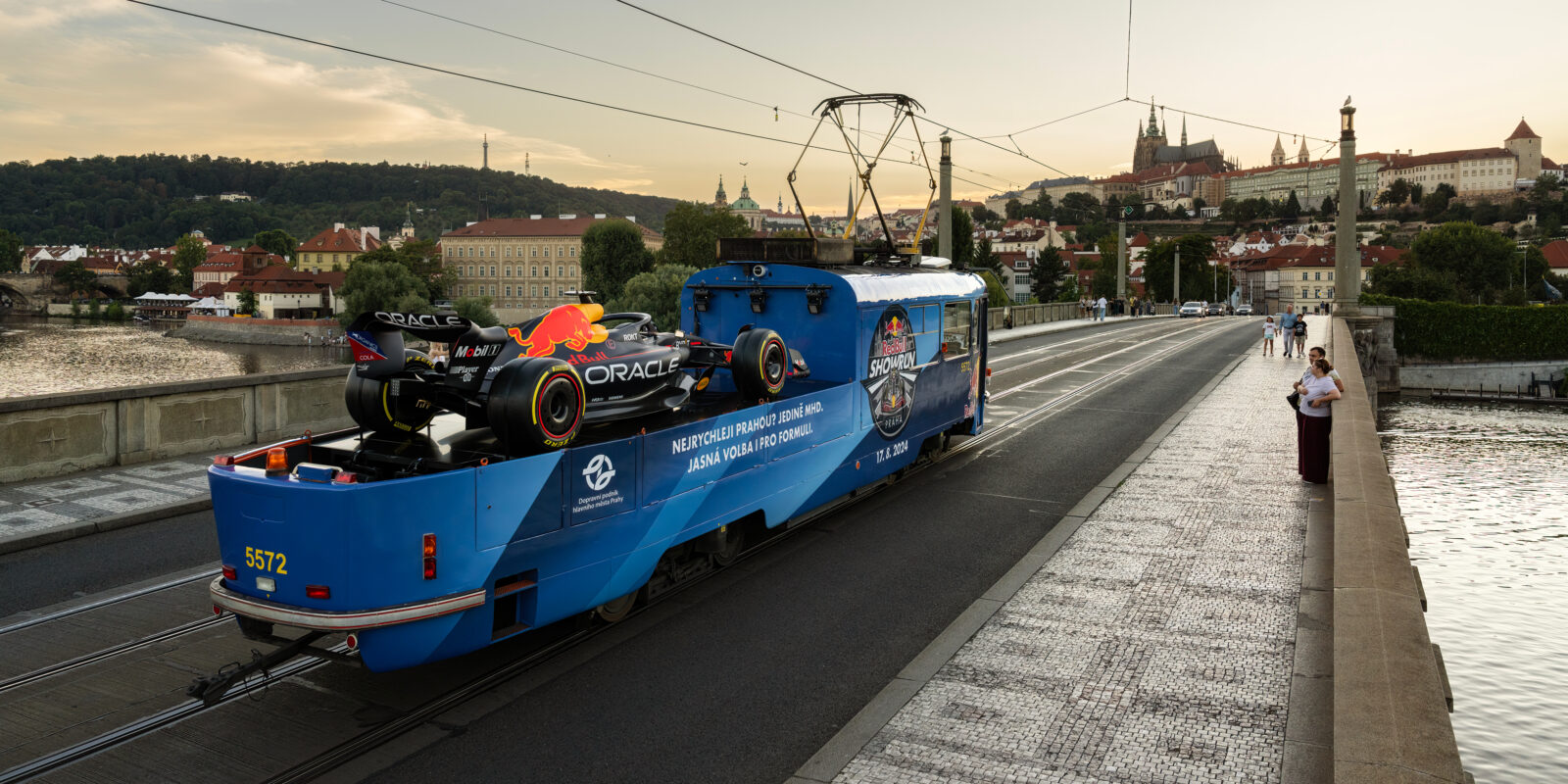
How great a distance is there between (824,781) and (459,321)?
461 centimetres

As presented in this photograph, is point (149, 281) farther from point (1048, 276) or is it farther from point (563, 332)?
point (563, 332)

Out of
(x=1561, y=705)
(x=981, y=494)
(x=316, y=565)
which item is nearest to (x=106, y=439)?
(x=316, y=565)

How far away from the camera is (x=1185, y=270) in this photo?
120812 mm

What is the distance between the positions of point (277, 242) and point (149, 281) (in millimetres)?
26618

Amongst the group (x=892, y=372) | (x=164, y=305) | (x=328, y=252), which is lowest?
(x=892, y=372)

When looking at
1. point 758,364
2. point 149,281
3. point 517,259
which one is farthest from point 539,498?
point 149,281

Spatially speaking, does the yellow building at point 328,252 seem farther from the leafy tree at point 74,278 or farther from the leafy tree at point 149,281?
the leafy tree at point 74,278

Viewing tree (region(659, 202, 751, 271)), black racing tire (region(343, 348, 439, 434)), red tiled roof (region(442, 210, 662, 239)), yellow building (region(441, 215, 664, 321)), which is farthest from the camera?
red tiled roof (region(442, 210, 662, 239))

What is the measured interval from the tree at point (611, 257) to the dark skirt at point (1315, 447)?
11024cm

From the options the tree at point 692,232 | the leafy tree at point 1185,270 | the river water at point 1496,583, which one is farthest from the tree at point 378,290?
the river water at point 1496,583

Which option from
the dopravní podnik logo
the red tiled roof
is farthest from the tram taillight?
the red tiled roof

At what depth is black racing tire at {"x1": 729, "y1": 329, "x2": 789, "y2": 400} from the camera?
1002cm

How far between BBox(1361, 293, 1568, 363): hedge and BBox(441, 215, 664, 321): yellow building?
123 metres

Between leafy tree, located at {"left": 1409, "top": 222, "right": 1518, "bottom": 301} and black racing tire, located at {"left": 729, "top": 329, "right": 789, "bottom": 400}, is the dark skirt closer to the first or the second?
black racing tire, located at {"left": 729, "top": 329, "right": 789, "bottom": 400}
